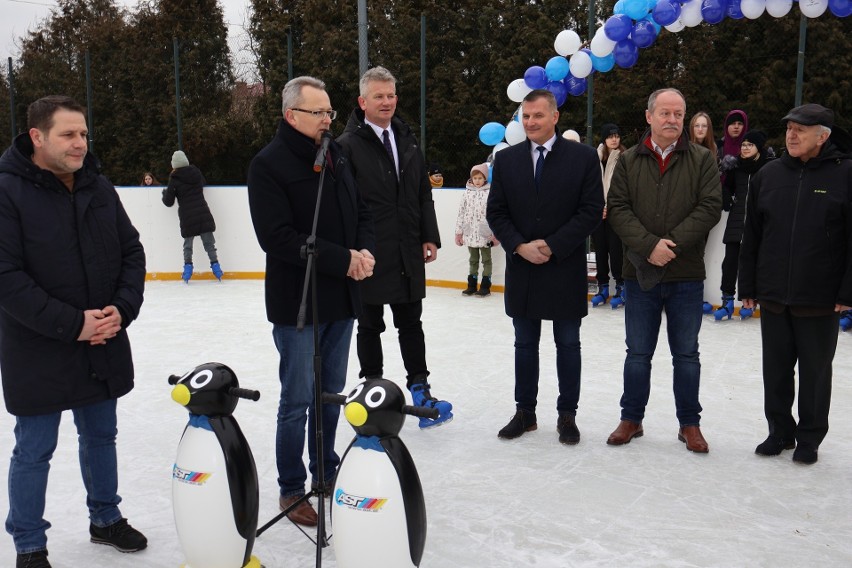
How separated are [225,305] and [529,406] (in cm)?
472

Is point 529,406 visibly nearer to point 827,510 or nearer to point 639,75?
point 827,510

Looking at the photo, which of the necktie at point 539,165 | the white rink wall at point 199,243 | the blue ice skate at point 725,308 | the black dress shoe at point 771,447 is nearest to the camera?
the black dress shoe at point 771,447

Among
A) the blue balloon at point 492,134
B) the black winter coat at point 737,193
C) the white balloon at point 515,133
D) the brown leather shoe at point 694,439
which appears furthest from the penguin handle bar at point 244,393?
the blue balloon at point 492,134

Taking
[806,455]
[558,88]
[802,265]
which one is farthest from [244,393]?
[558,88]

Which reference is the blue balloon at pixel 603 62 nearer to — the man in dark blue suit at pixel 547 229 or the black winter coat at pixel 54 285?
the man in dark blue suit at pixel 547 229

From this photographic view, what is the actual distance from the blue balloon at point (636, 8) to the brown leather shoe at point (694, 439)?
182 inches

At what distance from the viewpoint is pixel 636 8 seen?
23.9ft

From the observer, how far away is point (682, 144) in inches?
148

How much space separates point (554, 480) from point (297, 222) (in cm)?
155

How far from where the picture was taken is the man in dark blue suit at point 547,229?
3809 millimetres

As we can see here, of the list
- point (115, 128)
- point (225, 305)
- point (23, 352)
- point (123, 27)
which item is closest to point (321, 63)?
point (115, 128)

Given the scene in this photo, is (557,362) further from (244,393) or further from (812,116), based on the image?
(244,393)

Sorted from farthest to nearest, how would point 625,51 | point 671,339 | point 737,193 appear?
point 625,51 < point 737,193 < point 671,339

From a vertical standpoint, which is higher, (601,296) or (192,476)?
(192,476)
